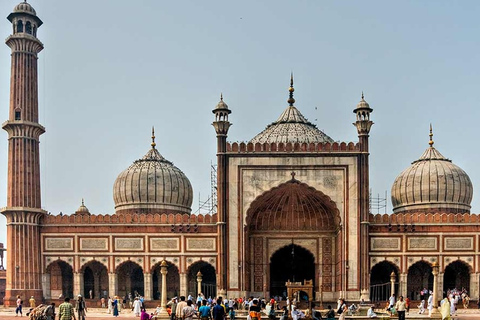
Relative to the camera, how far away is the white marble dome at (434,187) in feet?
119

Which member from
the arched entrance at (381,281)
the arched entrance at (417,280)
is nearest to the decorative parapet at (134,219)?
the arched entrance at (381,281)

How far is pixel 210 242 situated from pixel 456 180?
13.5m

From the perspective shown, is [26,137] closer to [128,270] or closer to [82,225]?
[82,225]

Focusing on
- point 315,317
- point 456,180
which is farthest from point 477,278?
point 315,317

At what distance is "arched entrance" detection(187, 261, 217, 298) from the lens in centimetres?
3294

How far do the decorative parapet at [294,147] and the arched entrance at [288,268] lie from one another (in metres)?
5.15

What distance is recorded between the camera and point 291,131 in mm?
35344

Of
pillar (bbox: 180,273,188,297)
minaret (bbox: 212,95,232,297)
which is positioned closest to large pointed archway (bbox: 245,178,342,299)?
minaret (bbox: 212,95,232,297)

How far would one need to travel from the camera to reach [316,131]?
35906 mm

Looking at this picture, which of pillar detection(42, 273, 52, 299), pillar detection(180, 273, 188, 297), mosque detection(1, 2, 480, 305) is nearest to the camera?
mosque detection(1, 2, 480, 305)

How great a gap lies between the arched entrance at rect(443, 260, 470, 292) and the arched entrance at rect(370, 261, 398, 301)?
8.87 ft

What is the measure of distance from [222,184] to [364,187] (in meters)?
6.14

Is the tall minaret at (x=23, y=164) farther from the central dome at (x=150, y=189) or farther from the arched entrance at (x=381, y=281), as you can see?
the arched entrance at (x=381, y=281)

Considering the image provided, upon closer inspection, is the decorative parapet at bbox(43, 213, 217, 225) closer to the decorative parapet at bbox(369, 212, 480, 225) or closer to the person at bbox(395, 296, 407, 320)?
the decorative parapet at bbox(369, 212, 480, 225)
